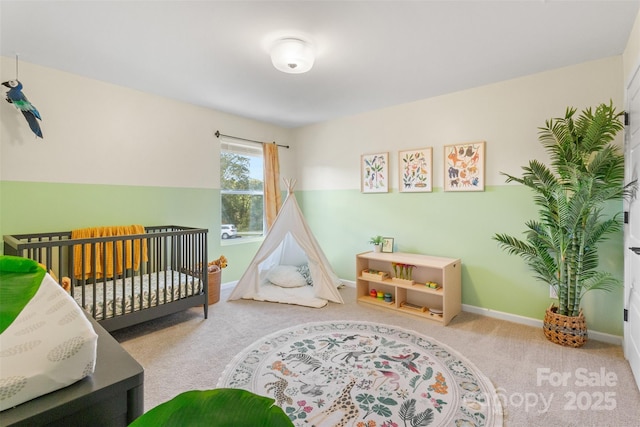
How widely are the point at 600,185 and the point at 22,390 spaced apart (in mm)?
3113

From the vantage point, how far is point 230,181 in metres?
4.21

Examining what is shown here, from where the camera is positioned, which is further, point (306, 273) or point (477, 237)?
point (306, 273)

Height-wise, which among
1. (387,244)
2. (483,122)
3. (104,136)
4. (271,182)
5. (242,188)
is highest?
(483,122)

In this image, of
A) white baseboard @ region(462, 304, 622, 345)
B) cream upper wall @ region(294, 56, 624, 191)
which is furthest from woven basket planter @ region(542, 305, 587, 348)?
cream upper wall @ region(294, 56, 624, 191)

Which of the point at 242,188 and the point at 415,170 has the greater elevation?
the point at 415,170

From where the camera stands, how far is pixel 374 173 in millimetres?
3939

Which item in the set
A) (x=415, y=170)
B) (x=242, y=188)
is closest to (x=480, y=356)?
(x=415, y=170)

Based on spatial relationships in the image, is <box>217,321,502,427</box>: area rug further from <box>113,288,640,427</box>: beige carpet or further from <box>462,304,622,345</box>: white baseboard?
<box>462,304,622,345</box>: white baseboard

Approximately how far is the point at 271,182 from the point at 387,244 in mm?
1923

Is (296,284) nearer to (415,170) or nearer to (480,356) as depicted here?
(415,170)

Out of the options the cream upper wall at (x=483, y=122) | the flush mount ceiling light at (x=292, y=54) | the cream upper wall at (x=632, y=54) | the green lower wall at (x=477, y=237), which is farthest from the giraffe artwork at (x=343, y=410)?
the cream upper wall at (x=632, y=54)

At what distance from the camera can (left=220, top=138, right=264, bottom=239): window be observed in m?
4.16

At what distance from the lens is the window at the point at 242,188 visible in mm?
4156

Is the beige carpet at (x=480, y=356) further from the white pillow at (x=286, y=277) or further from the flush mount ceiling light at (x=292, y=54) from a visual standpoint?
the flush mount ceiling light at (x=292, y=54)
